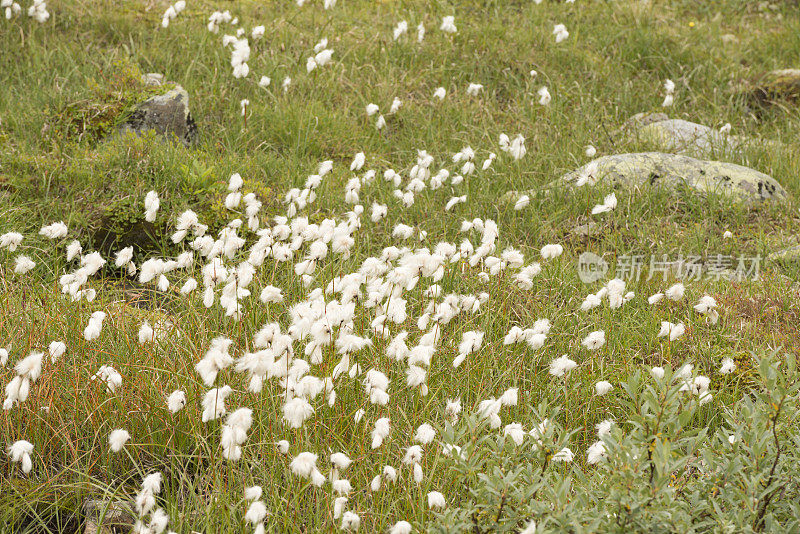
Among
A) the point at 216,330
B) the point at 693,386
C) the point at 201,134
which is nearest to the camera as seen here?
the point at 693,386

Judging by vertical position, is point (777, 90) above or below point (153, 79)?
below

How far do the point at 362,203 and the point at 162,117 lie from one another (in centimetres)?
176

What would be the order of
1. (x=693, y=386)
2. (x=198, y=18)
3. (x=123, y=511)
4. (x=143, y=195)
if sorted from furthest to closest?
(x=198, y=18), (x=143, y=195), (x=693, y=386), (x=123, y=511)

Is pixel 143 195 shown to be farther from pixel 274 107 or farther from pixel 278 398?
pixel 278 398

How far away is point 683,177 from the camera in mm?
5758

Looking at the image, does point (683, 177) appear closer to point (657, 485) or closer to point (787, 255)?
point (787, 255)

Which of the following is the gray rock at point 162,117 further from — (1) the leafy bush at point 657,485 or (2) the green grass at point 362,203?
(1) the leafy bush at point 657,485

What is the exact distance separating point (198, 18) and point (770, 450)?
23.0 ft

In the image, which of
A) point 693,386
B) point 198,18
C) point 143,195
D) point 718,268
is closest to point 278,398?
point 693,386

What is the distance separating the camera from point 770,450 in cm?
230

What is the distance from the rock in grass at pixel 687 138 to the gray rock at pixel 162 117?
3.92 m

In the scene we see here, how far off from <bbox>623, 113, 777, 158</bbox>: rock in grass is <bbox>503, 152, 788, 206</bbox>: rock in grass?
0.61 meters

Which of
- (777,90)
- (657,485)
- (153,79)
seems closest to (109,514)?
(657,485)
